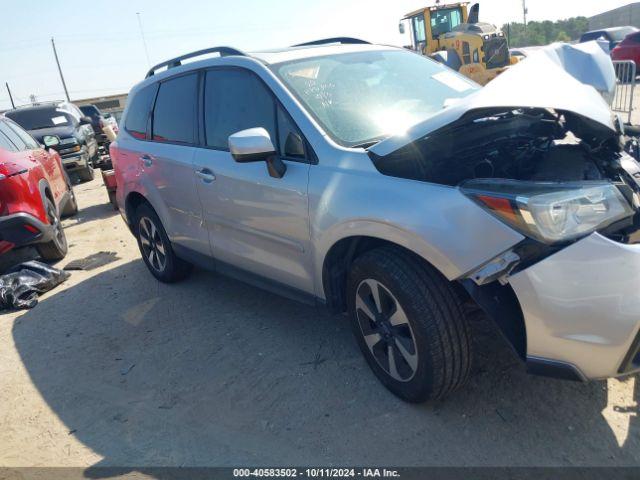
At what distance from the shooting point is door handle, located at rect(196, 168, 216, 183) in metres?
3.77

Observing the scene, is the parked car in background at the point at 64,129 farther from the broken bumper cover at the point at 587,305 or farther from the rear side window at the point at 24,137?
the broken bumper cover at the point at 587,305

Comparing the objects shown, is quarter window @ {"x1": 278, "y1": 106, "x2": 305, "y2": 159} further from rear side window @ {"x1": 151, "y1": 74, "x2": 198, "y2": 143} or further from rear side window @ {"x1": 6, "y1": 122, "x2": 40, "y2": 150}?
rear side window @ {"x1": 6, "y1": 122, "x2": 40, "y2": 150}

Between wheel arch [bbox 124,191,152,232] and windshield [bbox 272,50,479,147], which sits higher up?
windshield [bbox 272,50,479,147]

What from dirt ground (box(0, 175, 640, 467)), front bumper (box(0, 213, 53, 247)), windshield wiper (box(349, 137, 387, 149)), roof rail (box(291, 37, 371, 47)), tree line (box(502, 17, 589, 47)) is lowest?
tree line (box(502, 17, 589, 47))

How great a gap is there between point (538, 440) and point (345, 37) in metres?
3.17

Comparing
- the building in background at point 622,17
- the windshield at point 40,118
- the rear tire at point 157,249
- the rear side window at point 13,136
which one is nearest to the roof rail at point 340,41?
the rear tire at point 157,249

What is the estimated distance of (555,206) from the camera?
2.17 m

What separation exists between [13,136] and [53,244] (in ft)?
5.57

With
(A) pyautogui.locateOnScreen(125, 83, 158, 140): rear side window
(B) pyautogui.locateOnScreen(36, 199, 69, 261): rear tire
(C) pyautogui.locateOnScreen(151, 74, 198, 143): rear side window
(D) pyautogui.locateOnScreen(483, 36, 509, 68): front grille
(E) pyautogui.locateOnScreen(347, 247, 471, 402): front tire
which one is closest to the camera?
(E) pyautogui.locateOnScreen(347, 247, 471, 402): front tire

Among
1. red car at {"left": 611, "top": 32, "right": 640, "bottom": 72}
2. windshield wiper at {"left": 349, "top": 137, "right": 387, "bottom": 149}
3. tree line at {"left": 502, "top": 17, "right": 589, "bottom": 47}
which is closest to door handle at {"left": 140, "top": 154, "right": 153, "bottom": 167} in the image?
windshield wiper at {"left": 349, "top": 137, "right": 387, "bottom": 149}

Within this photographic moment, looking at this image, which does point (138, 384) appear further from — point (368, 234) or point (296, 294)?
point (368, 234)

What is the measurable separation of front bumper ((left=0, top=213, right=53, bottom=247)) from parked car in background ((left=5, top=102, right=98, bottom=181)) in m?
6.95

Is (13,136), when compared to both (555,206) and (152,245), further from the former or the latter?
(555,206)

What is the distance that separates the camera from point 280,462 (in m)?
2.64
